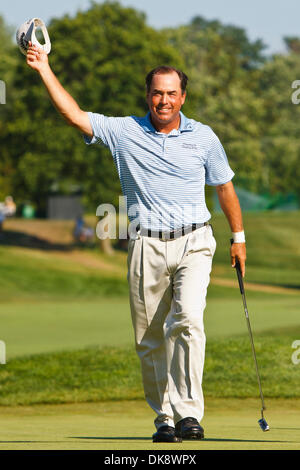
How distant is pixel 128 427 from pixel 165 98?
8.10ft

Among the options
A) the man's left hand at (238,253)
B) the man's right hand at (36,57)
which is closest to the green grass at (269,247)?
the man's left hand at (238,253)

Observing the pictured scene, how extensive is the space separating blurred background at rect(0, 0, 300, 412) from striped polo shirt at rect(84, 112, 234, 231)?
429 cm

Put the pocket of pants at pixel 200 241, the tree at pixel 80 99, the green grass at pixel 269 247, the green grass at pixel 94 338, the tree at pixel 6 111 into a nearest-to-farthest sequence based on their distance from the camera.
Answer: the pocket of pants at pixel 200 241 < the green grass at pixel 94 338 < the tree at pixel 80 99 < the green grass at pixel 269 247 < the tree at pixel 6 111

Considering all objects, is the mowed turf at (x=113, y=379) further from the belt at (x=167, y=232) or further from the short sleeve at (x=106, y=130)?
the short sleeve at (x=106, y=130)

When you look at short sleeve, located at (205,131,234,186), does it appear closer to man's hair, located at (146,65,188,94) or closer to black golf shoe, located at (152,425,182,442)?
man's hair, located at (146,65,188,94)

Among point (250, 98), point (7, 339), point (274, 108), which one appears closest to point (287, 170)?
point (250, 98)

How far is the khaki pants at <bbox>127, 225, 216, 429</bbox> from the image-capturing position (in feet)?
19.8

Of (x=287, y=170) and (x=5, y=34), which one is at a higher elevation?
(x=5, y=34)

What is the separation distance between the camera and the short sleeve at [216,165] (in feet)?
20.3

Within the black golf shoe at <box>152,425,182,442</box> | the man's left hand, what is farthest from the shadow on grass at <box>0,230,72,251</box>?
the black golf shoe at <box>152,425,182,442</box>

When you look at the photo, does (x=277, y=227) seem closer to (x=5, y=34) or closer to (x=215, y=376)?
(x=5, y=34)

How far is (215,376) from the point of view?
10.8 meters

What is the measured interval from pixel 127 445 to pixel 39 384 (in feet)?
19.1

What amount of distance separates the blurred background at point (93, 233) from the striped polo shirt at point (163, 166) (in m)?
4.29
